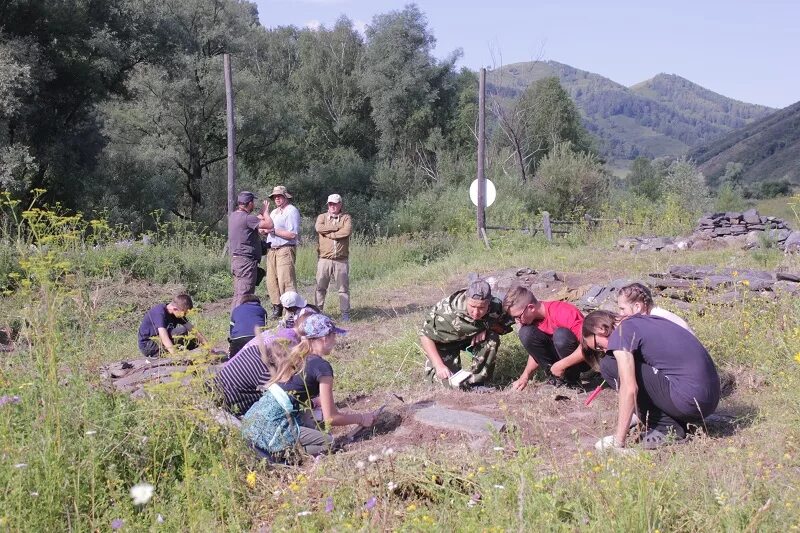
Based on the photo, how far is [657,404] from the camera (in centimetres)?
451

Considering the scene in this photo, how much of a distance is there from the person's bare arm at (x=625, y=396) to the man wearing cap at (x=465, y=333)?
158 centimetres

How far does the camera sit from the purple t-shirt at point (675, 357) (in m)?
4.39

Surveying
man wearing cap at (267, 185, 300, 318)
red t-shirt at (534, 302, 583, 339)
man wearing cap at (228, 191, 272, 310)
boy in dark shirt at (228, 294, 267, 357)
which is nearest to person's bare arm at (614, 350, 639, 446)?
→ red t-shirt at (534, 302, 583, 339)

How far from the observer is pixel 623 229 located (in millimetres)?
17812

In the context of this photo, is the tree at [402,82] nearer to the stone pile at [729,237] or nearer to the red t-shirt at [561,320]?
the stone pile at [729,237]

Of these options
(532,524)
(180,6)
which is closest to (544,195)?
(180,6)

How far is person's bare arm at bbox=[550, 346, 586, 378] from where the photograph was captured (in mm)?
5344

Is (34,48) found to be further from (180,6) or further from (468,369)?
(468,369)

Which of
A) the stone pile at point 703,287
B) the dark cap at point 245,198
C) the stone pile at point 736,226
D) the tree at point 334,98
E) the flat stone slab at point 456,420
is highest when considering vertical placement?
the tree at point 334,98

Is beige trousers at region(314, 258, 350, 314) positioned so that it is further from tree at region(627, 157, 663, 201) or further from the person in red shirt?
tree at region(627, 157, 663, 201)

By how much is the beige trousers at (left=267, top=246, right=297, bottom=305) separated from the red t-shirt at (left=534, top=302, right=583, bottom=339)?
4.40 m

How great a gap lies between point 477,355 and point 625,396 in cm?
184

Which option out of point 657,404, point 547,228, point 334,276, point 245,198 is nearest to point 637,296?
point 657,404

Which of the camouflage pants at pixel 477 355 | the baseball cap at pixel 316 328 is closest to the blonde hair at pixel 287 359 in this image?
the baseball cap at pixel 316 328
